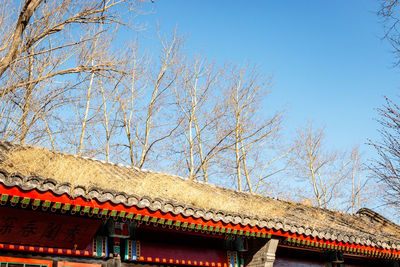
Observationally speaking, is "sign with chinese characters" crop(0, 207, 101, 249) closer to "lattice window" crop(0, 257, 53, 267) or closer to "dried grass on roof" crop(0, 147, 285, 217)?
"lattice window" crop(0, 257, 53, 267)

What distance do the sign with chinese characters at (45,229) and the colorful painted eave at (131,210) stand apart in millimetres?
231

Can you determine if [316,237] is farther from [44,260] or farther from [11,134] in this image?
[11,134]

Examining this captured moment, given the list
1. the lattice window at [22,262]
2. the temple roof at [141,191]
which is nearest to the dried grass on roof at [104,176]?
the temple roof at [141,191]

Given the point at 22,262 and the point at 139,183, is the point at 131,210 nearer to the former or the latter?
the point at 22,262

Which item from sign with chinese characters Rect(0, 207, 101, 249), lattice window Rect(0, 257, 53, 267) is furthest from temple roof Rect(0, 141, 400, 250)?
lattice window Rect(0, 257, 53, 267)

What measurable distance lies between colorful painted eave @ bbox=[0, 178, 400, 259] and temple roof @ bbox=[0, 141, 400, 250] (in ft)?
0.05

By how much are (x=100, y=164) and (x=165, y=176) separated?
5.96 ft

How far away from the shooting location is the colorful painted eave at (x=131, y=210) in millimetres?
5043

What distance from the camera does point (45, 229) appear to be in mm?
5922

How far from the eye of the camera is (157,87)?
19.8m

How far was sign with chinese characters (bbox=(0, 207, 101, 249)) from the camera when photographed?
5668 millimetres

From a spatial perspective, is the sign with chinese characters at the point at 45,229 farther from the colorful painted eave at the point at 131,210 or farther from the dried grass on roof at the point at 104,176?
the dried grass on roof at the point at 104,176

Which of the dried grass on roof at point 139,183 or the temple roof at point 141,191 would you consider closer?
the temple roof at point 141,191

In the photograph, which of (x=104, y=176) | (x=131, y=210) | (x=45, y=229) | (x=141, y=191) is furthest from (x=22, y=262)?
(x=104, y=176)
